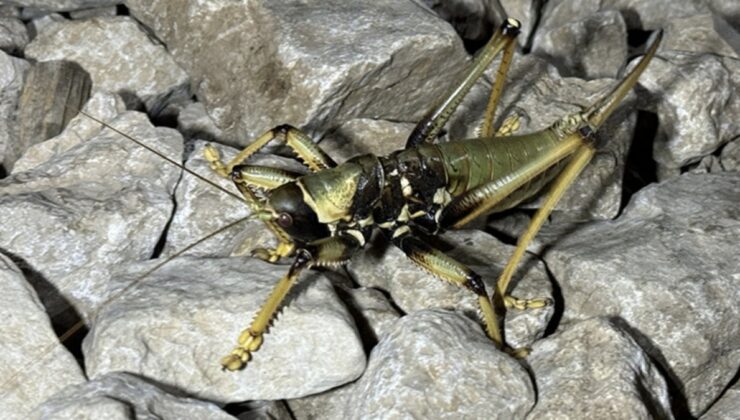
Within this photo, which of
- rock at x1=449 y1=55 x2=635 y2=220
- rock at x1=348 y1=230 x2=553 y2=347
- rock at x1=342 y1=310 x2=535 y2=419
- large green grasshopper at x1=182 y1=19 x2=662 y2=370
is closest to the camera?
rock at x1=342 y1=310 x2=535 y2=419

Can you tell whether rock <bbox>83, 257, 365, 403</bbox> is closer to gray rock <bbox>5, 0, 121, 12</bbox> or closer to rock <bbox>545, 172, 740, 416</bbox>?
rock <bbox>545, 172, 740, 416</bbox>

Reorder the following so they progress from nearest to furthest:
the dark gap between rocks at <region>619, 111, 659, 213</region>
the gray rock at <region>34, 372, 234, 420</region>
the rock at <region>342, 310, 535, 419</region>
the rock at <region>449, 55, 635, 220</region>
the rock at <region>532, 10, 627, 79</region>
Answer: the gray rock at <region>34, 372, 234, 420</region> → the rock at <region>342, 310, 535, 419</region> → the rock at <region>449, 55, 635, 220</region> → the dark gap between rocks at <region>619, 111, 659, 213</region> → the rock at <region>532, 10, 627, 79</region>

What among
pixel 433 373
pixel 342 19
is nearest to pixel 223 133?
pixel 342 19

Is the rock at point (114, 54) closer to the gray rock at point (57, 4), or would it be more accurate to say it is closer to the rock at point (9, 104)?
the gray rock at point (57, 4)

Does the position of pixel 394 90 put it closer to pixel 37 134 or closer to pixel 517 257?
pixel 517 257

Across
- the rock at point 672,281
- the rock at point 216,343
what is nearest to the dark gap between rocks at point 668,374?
the rock at point 672,281

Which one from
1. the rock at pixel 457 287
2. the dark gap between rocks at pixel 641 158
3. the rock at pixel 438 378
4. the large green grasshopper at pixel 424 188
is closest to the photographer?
the rock at pixel 438 378

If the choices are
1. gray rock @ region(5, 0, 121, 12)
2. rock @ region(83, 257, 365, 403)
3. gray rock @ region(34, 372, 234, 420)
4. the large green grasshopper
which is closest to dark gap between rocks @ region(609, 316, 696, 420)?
the large green grasshopper

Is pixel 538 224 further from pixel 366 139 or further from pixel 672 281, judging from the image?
pixel 366 139
